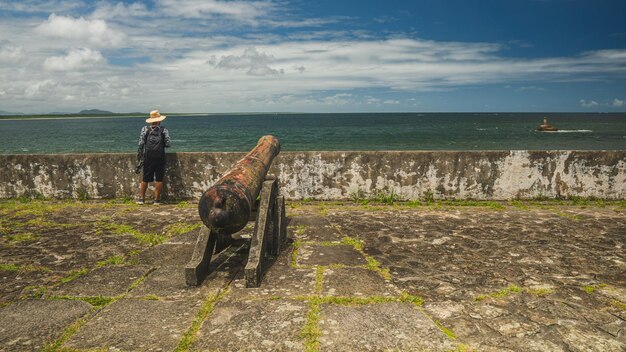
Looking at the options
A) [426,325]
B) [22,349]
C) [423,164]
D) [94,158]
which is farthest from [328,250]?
[94,158]

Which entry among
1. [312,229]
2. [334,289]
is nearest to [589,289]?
[334,289]

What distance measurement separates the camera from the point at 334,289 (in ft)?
10.8

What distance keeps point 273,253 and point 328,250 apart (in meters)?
0.63

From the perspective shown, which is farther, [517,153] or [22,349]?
[517,153]

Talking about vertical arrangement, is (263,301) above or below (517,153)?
below

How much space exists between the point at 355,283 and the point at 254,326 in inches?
41.9

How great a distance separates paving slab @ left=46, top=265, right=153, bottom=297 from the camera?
3.29 m

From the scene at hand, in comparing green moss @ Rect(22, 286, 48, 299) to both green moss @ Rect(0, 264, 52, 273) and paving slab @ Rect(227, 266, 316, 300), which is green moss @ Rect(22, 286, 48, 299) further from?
paving slab @ Rect(227, 266, 316, 300)

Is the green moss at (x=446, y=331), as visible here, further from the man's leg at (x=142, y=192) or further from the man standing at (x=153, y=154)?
the man's leg at (x=142, y=192)

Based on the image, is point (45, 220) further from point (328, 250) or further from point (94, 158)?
point (328, 250)

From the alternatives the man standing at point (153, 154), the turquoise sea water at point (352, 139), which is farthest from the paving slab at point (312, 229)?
the turquoise sea water at point (352, 139)

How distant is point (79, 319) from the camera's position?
9.29 ft

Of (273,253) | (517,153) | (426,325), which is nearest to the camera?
(426,325)

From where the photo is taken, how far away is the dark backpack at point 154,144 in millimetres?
6848
